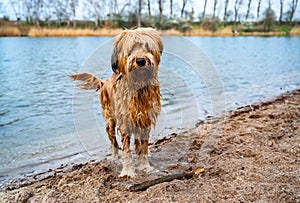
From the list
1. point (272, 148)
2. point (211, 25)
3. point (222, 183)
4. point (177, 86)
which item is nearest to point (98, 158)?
point (222, 183)

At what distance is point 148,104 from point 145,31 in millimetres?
979

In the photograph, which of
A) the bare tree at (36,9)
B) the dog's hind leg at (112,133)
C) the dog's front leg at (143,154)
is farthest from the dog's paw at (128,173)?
the bare tree at (36,9)

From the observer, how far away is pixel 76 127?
6902mm

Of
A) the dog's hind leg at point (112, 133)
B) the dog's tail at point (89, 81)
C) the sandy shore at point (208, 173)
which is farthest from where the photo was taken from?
the dog's tail at point (89, 81)

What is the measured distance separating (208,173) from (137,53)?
187 centimetres

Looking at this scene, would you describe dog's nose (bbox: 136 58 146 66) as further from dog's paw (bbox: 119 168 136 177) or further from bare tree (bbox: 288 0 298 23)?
bare tree (bbox: 288 0 298 23)

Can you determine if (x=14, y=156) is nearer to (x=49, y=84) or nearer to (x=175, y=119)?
(x=175, y=119)

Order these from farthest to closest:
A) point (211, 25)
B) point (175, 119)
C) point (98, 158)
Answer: point (211, 25) < point (175, 119) < point (98, 158)

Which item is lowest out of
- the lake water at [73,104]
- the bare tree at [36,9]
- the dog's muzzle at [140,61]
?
the lake water at [73,104]

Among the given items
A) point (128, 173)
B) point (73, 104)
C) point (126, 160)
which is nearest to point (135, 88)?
point (126, 160)

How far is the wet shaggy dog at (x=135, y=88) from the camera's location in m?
3.76

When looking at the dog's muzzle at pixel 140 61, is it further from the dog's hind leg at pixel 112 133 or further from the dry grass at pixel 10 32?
the dry grass at pixel 10 32

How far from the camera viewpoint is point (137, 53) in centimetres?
372

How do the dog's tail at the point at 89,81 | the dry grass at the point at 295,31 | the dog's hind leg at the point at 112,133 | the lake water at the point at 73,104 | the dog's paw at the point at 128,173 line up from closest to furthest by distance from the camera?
the dog's paw at the point at 128,173 < the dog's hind leg at the point at 112,133 < the dog's tail at the point at 89,81 < the lake water at the point at 73,104 < the dry grass at the point at 295,31
